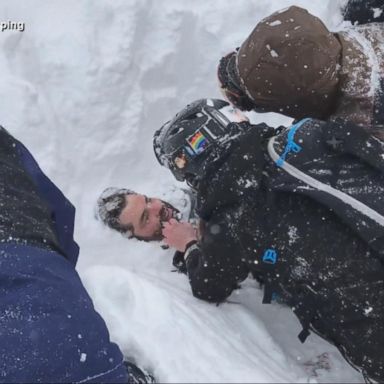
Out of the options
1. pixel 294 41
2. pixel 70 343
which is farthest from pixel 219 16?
pixel 70 343

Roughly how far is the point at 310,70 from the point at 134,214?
3.81ft

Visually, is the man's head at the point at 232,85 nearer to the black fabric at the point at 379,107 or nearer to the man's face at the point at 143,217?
the black fabric at the point at 379,107

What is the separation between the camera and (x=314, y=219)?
1993mm

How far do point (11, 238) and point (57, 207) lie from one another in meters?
0.42

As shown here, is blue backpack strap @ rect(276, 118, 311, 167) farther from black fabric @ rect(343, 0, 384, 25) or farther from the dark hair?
black fabric @ rect(343, 0, 384, 25)

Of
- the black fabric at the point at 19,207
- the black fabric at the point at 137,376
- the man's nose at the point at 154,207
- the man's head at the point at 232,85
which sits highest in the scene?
the man's head at the point at 232,85

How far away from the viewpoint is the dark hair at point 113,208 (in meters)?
3.02

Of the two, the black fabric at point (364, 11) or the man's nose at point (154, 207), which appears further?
the black fabric at point (364, 11)

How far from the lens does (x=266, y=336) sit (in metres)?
2.43

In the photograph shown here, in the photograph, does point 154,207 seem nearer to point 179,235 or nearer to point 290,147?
point 179,235

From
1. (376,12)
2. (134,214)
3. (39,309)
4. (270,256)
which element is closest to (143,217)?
(134,214)

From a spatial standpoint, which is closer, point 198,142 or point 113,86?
point 198,142

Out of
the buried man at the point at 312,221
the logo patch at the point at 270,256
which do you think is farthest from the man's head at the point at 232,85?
the logo patch at the point at 270,256

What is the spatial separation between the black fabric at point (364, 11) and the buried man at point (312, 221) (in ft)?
4.67
